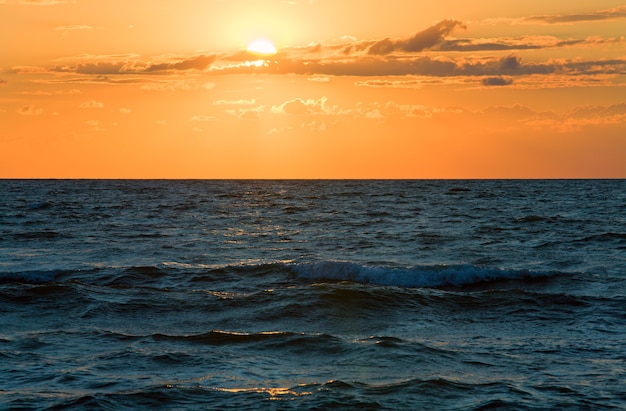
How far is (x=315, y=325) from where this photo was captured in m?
16.8

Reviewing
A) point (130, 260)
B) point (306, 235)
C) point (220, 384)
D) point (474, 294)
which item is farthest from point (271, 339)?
point (306, 235)

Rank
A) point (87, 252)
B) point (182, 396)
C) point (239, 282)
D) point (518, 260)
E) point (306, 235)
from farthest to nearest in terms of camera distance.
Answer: point (306, 235) → point (87, 252) → point (518, 260) → point (239, 282) → point (182, 396)

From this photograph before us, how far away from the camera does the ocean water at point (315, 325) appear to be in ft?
38.1

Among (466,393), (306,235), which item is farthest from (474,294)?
(306,235)

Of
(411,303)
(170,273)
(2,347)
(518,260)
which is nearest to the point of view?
(2,347)

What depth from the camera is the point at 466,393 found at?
11.6 metres

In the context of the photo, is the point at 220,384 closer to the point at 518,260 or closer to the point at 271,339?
the point at 271,339

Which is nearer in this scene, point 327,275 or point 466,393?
point 466,393

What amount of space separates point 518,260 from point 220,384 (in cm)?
1808

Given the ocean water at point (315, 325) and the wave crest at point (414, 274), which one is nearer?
the ocean water at point (315, 325)

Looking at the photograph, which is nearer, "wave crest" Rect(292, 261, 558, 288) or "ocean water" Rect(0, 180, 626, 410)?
"ocean water" Rect(0, 180, 626, 410)

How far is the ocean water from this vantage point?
11.6m

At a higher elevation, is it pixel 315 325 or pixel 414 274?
pixel 414 274

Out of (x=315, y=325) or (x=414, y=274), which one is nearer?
(x=315, y=325)
